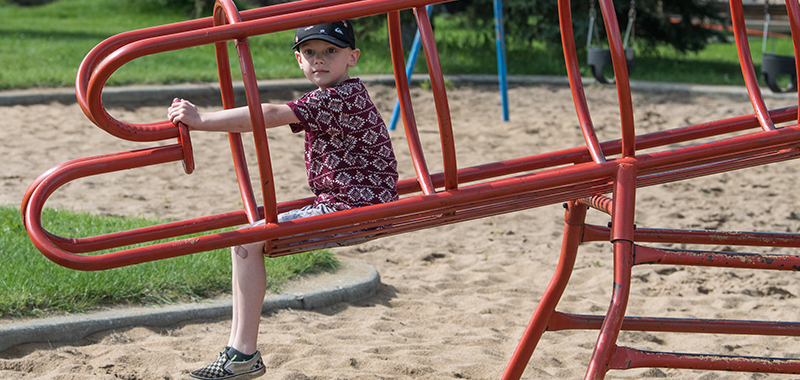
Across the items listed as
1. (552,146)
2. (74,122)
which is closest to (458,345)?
(552,146)

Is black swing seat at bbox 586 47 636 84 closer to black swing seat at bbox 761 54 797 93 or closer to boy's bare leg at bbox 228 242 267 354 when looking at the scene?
black swing seat at bbox 761 54 797 93

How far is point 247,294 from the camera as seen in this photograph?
2213mm

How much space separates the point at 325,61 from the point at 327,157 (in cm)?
28

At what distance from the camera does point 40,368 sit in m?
2.66

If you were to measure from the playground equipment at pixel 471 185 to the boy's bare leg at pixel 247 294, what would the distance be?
0.11m

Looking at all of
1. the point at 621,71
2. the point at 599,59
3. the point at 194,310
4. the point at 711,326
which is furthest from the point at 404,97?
the point at 599,59

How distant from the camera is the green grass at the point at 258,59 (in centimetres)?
804

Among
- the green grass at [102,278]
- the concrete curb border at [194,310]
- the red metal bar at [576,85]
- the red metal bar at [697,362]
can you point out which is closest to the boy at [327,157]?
the red metal bar at [576,85]

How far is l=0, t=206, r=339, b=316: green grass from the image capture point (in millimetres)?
2994

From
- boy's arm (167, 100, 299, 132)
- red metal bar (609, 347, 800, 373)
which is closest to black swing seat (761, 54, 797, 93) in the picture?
red metal bar (609, 347, 800, 373)

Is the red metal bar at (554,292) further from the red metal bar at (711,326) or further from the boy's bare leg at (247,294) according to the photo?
the boy's bare leg at (247,294)

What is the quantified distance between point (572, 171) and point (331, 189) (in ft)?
2.27

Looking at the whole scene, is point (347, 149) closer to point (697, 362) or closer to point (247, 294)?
point (247, 294)

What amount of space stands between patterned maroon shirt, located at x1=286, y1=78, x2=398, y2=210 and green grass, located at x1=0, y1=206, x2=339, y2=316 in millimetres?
1283
